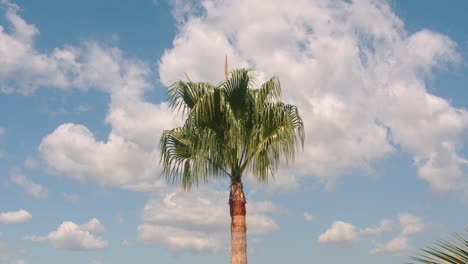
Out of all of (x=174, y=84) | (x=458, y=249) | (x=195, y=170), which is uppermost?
(x=174, y=84)

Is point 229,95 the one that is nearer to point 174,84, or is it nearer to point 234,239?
point 174,84

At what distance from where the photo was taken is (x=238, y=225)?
1445 cm

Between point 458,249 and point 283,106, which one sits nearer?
point 458,249

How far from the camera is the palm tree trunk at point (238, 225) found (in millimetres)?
14375

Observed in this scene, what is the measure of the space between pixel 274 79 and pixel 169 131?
324 cm

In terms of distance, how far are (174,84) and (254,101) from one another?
2199 mm

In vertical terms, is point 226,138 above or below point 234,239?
above

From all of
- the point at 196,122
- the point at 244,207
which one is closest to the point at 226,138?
the point at 196,122

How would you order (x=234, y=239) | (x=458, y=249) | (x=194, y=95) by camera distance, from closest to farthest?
1. (x=458, y=249)
2. (x=234, y=239)
3. (x=194, y=95)

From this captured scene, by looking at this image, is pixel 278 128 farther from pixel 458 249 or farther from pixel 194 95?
pixel 458 249

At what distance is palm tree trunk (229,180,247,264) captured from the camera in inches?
566

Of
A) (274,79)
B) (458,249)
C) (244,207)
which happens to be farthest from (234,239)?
(458,249)

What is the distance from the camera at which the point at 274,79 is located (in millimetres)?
15547

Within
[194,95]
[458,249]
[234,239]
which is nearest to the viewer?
[458,249]
